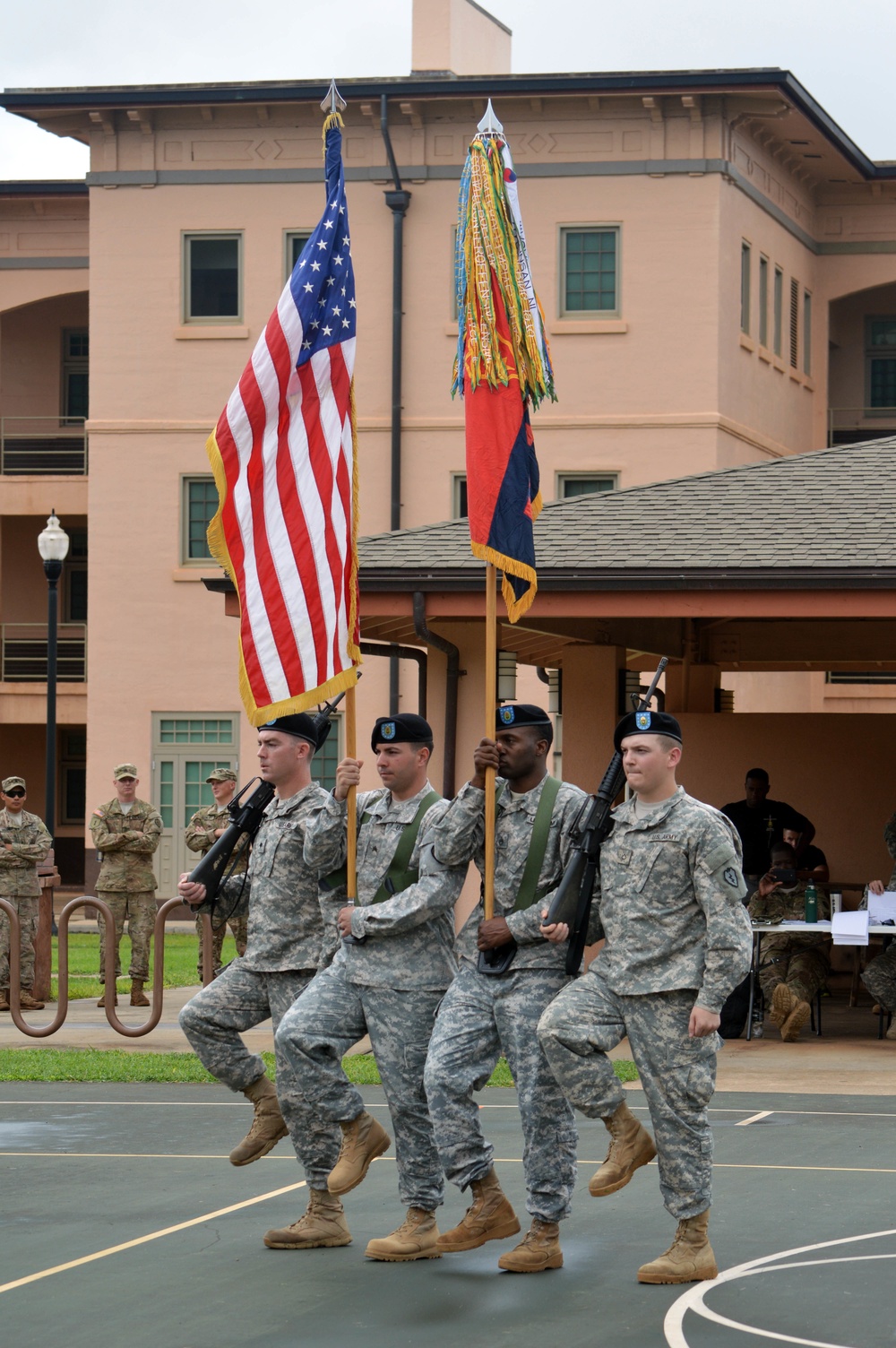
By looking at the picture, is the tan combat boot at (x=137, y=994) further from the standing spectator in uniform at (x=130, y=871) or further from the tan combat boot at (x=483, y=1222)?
the tan combat boot at (x=483, y=1222)

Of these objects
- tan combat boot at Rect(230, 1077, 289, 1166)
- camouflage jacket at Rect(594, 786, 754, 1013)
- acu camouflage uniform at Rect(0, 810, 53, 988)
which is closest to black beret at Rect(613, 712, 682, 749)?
camouflage jacket at Rect(594, 786, 754, 1013)

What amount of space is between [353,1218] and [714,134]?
906 inches

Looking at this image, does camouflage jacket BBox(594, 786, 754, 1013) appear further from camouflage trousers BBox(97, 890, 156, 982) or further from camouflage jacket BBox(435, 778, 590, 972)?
camouflage trousers BBox(97, 890, 156, 982)

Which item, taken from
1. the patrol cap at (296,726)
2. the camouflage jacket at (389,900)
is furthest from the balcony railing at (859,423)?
the camouflage jacket at (389,900)

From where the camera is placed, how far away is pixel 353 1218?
338 inches

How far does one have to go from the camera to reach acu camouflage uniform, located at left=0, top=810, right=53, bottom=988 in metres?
16.9

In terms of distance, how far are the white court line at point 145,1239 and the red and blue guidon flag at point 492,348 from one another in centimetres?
284

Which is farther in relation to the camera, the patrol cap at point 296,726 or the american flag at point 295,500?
the american flag at point 295,500

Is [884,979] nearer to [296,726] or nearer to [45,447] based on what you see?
[296,726]

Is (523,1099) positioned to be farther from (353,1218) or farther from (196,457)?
(196,457)

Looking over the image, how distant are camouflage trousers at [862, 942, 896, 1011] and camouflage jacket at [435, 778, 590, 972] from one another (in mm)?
7519

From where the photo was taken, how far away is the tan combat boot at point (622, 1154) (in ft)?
24.0

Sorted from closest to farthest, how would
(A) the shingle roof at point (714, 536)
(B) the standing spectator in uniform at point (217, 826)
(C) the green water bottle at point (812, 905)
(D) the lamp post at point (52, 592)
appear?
(A) the shingle roof at point (714, 536) → (C) the green water bottle at point (812, 905) → (B) the standing spectator in uniform at point (217, 826) → (D) the lamp post at point (52, 592)

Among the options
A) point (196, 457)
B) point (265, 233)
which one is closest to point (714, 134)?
point (265, 233)
